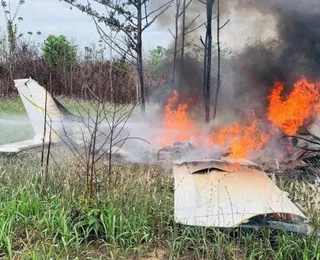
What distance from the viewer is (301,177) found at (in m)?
6.87

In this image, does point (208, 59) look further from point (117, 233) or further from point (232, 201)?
point (117, 233)

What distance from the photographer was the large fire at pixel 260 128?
840 centimetres

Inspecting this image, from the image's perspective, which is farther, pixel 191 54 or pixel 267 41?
pixel 191 54

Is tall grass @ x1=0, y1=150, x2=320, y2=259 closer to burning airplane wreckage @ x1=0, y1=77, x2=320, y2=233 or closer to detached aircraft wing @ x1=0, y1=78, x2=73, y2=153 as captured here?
burning airplane wreckage @ x1=0, y1=77, x2=320, y2=233

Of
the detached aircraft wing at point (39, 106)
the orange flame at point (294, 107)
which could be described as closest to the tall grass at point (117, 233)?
the orange flame at point (294, 107)

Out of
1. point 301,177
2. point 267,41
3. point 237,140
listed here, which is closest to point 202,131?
point 237,140

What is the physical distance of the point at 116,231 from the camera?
4637 mm

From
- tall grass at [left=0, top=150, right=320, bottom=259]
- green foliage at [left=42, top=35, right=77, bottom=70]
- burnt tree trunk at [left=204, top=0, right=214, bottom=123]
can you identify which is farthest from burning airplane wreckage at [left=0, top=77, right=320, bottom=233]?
green foliage at [left=42, top=35, right=77, bottom=70]

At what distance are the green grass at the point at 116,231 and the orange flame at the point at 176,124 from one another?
4.10 m

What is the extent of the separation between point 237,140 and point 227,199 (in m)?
3.67

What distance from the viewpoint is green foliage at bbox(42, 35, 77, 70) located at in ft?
67.6

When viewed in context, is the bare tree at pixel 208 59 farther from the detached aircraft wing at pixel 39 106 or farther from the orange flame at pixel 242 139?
the detached aircraft wing at pixel 39 106

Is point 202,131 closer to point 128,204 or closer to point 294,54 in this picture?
point 294,54

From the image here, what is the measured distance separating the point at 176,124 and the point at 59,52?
40.9 ft
